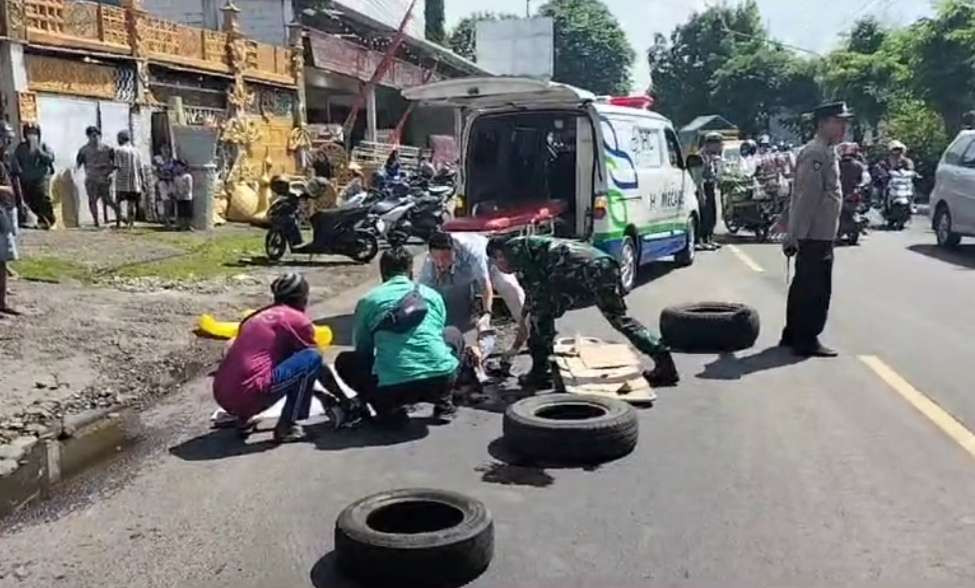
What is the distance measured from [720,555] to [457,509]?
1093 mm

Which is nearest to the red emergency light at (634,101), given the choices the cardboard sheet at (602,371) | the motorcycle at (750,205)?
the motorcycle at (750,205)

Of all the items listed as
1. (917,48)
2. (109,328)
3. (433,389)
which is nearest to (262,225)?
(109,328)

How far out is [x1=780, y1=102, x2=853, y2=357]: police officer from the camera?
7543 mm

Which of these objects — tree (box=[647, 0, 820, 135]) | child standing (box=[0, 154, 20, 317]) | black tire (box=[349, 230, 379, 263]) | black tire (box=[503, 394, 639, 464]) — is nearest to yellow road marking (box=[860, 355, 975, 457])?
black tire (box=[503, 394, 639, 464])

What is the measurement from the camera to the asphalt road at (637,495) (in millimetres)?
3879

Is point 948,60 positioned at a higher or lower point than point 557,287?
higher

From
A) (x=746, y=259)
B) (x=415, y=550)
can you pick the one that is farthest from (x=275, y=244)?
(x=415, y=550)

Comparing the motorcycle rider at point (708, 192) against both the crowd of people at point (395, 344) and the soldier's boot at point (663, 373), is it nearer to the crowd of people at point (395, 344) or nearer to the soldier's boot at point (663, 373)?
the soldier's boot at point (663, 373)

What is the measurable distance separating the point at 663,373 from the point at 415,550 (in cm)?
337

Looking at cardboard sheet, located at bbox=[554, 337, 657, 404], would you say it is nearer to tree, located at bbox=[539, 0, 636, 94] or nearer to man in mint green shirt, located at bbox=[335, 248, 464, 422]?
man in mint green shirt, located at bbox=[335, 248, 464, 422]

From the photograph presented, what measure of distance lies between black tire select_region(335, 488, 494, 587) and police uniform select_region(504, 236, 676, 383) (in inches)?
101

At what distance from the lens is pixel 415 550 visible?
3691 millimetres

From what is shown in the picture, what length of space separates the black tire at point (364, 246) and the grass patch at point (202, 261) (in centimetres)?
163

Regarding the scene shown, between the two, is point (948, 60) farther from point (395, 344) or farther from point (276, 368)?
point (276, 368)
